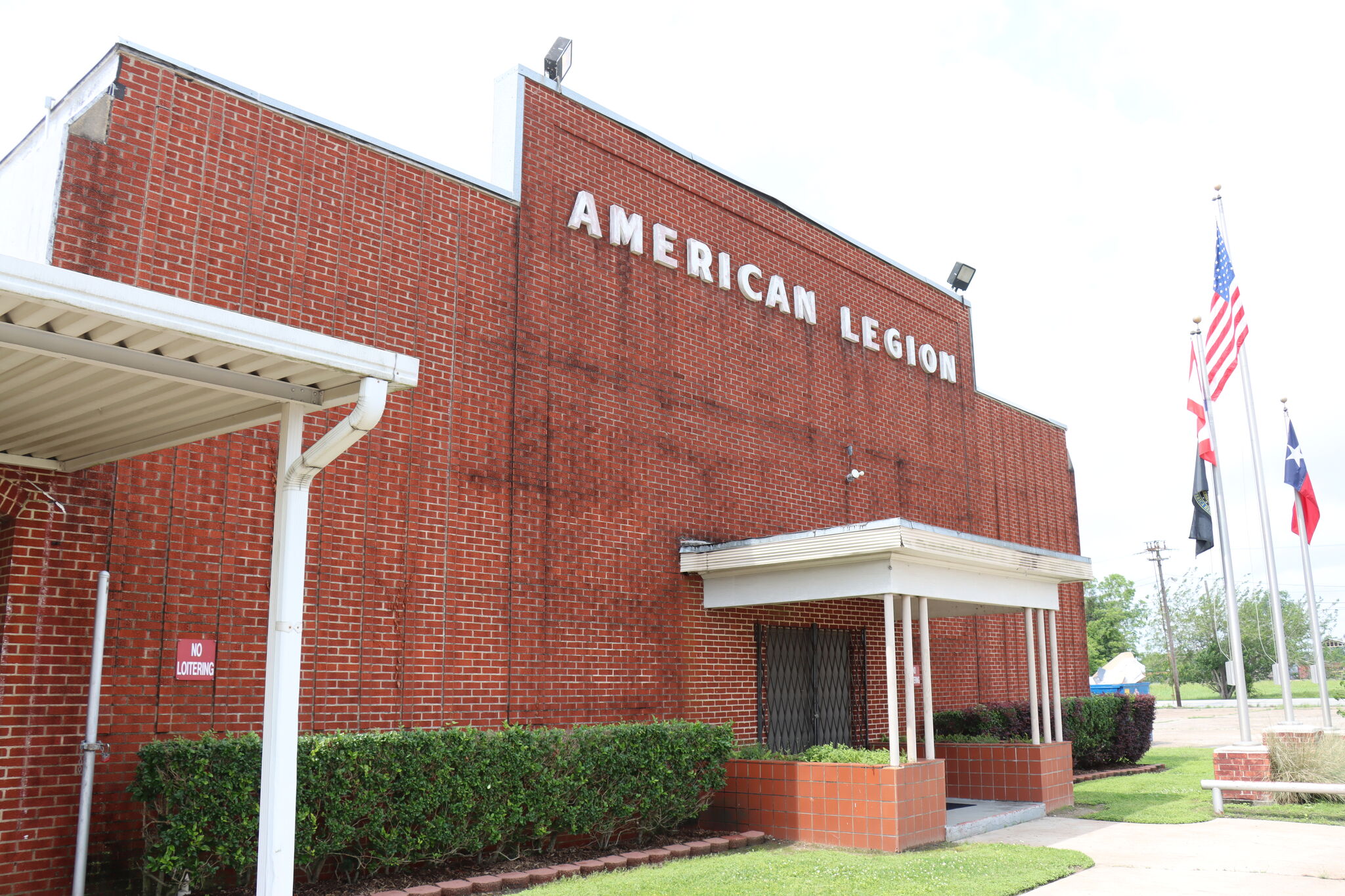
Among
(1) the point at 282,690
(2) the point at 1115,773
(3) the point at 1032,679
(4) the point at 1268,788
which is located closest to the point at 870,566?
(3) the point at 1032,679

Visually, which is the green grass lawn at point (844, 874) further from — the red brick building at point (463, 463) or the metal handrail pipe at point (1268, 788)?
the metal handrail pipe at point (1268, 788)

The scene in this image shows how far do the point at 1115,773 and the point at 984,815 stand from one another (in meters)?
7.53

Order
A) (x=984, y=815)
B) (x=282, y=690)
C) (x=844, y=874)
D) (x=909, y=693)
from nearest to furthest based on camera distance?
1. (x=282, y=690)
2. (x=844, y=874)
3. (x=909, y=693)
4. (x=984, y=815)

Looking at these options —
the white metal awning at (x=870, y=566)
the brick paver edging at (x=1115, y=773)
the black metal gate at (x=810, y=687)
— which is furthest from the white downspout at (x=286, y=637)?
the brick paver edging at (x=1115, y=773)

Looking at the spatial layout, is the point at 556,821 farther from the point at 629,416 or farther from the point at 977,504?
the point at 977,504

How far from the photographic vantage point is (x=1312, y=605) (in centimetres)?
1545

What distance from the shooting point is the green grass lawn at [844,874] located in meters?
8.48

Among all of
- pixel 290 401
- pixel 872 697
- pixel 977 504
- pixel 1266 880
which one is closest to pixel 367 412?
pixel 290 401

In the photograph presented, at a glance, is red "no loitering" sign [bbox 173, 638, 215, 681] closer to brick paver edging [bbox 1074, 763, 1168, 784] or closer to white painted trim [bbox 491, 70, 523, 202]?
white painted trim [bbox 491, 70, 523, 202]

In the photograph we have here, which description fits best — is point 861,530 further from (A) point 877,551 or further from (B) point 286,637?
(B) point 286,637

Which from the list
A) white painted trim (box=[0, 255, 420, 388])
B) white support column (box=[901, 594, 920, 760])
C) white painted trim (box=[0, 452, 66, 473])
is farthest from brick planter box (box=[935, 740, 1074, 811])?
white painted trim (box=[0, 452, 66, 473])

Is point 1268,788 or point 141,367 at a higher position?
point 141,367

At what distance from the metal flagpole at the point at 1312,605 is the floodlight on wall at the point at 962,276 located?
5.86 m

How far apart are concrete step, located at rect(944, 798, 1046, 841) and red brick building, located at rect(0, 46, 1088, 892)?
2247 mm
